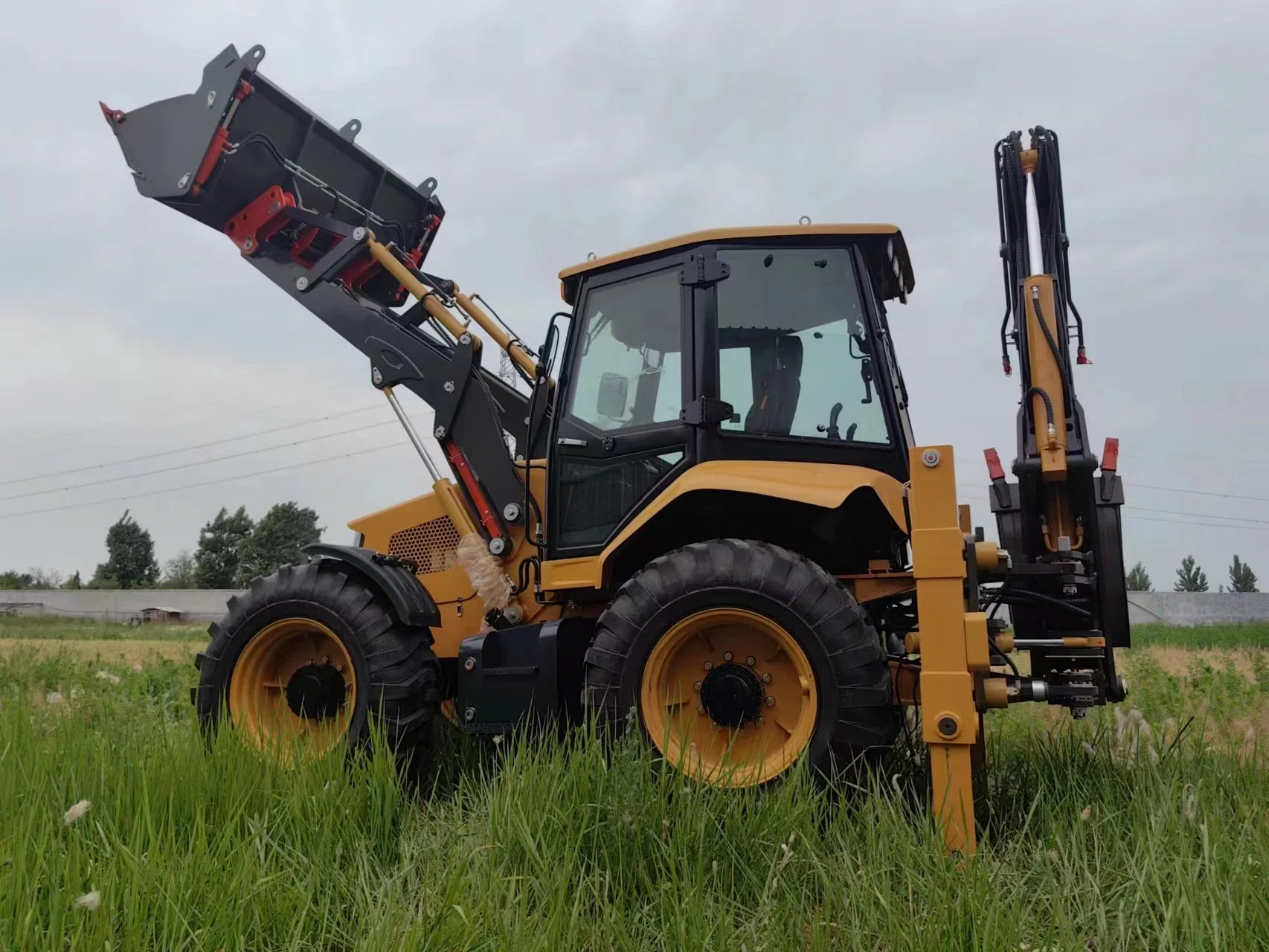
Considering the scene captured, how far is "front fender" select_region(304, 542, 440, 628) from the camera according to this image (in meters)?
4.39

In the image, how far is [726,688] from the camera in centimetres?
362

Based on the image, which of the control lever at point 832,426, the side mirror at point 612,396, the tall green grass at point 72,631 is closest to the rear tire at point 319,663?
the side mirror at point 612,396

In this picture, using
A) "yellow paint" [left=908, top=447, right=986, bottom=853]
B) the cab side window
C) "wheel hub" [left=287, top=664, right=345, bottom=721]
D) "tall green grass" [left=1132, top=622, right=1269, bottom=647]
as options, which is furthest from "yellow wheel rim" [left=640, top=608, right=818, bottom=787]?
"tall green grass" [left=1132, top=622, right=1269, bottom=647]

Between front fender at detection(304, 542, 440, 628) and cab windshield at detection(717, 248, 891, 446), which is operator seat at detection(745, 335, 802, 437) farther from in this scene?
front fender at detection(304, 542, 440, 628)

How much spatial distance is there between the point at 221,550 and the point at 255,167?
226 ft

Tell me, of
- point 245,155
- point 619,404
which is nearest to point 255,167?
point 245,155

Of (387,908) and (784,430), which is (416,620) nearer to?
(784,430)

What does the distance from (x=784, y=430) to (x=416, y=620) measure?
1968 mm

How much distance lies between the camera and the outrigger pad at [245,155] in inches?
214

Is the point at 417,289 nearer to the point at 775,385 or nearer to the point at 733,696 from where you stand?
the point at 775,385

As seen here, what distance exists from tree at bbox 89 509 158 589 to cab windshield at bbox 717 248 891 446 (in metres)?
75.7

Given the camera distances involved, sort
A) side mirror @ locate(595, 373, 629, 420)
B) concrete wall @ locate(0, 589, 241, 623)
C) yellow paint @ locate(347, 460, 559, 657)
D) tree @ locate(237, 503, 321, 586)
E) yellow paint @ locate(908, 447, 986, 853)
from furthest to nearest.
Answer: tree @ locate(237, 503, 321, 586), concrete wall @ locate(0, 589, 241, 623), yellow paint @ locate(347, 460, 559, 657), side mirror @ locate(595, 373, 629, 420), yellow paint @ locate(908, 447, 986, 853)

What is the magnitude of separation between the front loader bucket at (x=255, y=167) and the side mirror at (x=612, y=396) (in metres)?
2.03

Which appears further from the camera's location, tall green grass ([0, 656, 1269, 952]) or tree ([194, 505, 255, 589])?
tree ([194, 505, 255, 589])
